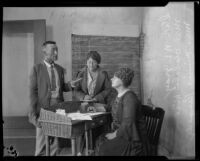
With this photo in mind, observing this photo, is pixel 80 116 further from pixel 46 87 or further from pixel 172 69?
pixel 172 69

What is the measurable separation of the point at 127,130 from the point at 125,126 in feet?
0.09

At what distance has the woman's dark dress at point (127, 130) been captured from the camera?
200cm

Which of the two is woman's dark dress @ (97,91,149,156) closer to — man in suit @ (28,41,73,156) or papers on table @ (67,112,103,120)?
papers on table @ (67,112,103,120)

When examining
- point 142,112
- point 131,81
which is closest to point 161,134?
point 142,112

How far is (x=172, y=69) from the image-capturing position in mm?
2109

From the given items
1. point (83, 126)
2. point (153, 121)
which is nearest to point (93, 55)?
point (83, 126)

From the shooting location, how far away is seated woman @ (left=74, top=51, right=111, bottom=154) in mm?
2092

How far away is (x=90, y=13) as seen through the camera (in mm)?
2086

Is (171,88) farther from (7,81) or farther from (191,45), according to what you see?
(7,81)

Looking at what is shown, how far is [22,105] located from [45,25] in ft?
1.86

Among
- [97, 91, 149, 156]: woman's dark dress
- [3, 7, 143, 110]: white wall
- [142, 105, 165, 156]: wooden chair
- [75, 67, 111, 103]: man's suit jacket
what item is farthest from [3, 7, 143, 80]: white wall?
[142, 105, 165, 156]: wooden chair

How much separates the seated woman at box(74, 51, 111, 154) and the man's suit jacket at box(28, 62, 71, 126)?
9 cm

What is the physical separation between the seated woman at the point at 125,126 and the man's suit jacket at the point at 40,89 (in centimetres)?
35
